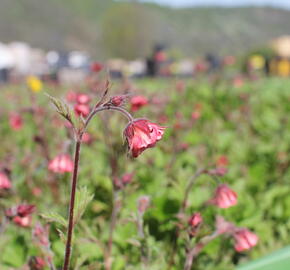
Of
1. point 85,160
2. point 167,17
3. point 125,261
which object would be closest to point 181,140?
point 85,160

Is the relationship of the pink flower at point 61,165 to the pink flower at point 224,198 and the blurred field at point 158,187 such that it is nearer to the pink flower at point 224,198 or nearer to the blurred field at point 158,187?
the blurred field at point 158,187

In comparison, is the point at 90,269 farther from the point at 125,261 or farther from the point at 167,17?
the point at 167,17

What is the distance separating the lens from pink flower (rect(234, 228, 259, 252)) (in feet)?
4.90

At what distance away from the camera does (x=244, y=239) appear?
150cm

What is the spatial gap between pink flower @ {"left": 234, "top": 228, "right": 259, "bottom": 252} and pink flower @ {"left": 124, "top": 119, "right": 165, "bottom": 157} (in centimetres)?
64

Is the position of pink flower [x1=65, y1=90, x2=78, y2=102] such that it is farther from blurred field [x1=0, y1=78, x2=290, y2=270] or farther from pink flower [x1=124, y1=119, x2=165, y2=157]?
pink flower [x1=124, y1=119, x2=165, y2=157]

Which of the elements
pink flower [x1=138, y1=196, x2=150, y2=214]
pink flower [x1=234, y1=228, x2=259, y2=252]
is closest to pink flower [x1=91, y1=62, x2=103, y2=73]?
pink flower [x1=138, y1=196, x2=150, y2=214]

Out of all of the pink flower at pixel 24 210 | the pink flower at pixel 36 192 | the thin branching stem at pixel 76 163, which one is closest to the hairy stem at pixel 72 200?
the thin branching stem at pixel 76 163

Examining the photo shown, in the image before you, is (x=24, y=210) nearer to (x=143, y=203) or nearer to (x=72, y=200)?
(x=143, y=203)

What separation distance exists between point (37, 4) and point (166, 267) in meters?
136

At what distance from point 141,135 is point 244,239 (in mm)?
681

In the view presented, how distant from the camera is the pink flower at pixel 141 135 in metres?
0.97

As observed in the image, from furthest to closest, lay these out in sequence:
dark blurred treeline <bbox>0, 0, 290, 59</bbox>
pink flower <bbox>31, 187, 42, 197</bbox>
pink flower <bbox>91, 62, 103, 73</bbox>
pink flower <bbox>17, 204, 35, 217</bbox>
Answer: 1. dark blurred treeline <bbox>0, 0, 290, 59</bbox>
2. pink flower <bbox>31, 187, 42, 197</bbox>
3. pink flower <bbox>91, 62, 103, 73</bbox>
4. pink flower <bbox>17, 204, 35, 217</bbox>

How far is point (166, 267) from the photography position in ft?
5.43
